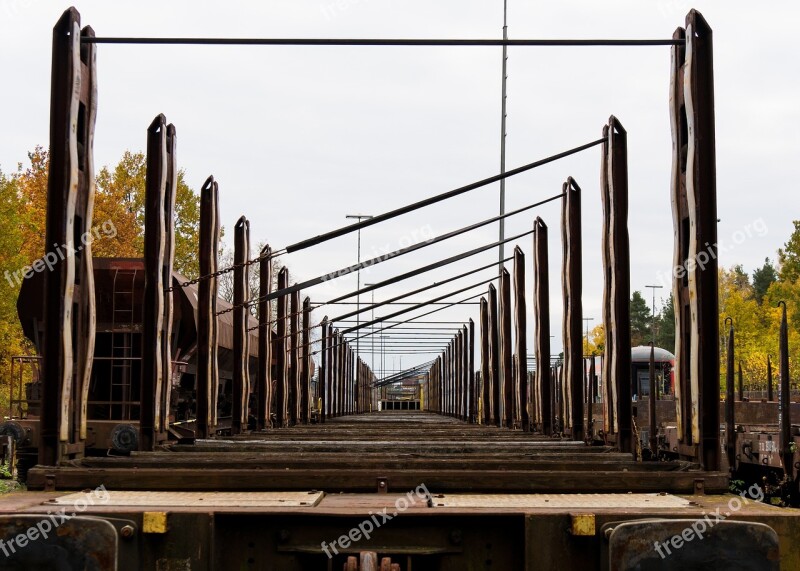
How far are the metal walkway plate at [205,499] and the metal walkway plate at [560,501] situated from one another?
799 millimetres

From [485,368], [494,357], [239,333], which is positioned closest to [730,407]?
[239,333]

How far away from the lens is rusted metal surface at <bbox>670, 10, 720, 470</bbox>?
7.82 meters

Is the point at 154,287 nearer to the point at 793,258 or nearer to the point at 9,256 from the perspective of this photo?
the point at 9,256

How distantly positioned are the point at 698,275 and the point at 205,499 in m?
4.08

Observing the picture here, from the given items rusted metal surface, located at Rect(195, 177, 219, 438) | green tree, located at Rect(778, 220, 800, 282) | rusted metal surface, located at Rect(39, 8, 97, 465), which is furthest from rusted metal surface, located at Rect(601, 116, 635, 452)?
green tree, located at Rect(778, 220, 800, 282)

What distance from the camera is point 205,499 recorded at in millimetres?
6090

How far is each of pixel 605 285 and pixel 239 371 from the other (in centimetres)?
607

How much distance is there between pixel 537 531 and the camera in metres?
5.53

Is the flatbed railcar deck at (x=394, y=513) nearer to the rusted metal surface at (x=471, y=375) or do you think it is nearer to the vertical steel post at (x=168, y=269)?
the vertical steel post at (x=168, y=269)

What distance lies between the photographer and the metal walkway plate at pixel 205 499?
19.1 ft

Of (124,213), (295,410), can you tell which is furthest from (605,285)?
(124,213)

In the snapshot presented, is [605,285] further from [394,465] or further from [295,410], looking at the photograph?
[295,410]

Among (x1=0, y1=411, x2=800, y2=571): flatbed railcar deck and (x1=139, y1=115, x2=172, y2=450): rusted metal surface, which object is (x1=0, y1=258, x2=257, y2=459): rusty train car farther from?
(x1=0, y1=411, x2=800, y2=571): flatbed railcar deck

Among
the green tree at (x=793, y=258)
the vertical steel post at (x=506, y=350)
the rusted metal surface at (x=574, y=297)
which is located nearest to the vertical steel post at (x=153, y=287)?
the rusted metal surface at (x=574, y=297)
